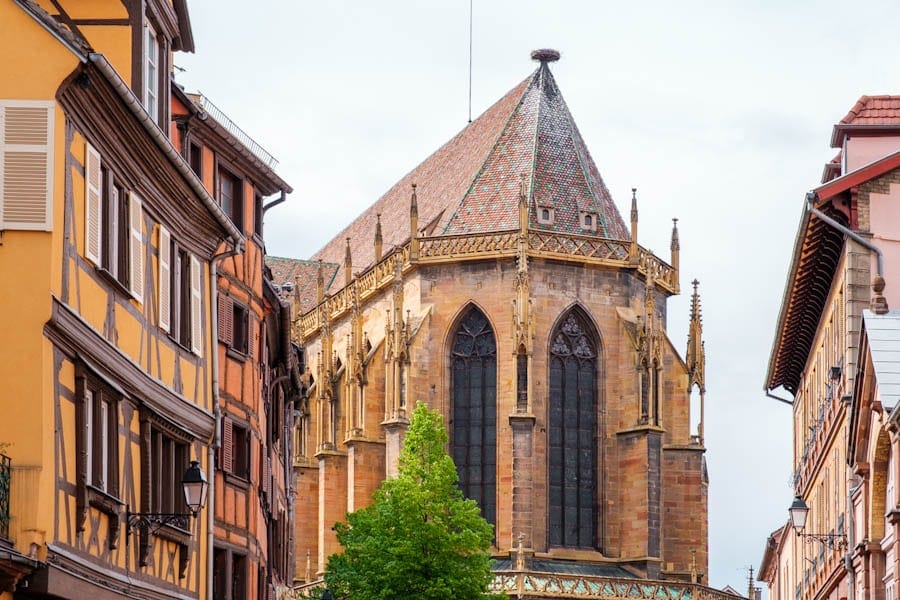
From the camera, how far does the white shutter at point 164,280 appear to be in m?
26.7

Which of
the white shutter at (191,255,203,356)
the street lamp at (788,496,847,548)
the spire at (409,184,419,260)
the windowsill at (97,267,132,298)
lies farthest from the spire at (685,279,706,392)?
the windowsill at (97,267,132,298)

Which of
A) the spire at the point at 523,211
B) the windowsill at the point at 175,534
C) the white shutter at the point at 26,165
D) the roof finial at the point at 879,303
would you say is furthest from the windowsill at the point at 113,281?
the spire at the point at 523,211

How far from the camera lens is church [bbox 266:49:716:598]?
226 ft

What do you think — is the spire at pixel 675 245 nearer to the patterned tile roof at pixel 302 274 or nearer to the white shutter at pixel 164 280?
the patterned tile roof at pixel 302 274

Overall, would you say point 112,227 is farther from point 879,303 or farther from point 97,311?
point 879,303

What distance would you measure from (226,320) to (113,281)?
9734mm

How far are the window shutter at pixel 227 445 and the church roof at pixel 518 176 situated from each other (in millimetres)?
37244

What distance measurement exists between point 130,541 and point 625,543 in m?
46.1

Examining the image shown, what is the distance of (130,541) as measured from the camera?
2467 cm

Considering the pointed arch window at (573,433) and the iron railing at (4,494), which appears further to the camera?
the pointed arch window at (573,433)

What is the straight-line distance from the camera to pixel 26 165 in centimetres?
2172

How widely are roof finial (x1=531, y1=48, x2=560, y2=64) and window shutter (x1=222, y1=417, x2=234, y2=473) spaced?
146 ft

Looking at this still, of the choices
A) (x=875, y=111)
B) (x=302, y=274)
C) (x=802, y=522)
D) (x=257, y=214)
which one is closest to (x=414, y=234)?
(x=302, y=274)

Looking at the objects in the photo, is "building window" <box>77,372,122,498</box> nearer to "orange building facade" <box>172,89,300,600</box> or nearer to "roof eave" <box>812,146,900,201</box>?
"orange building facade" <box>172,89,300,600</box>
